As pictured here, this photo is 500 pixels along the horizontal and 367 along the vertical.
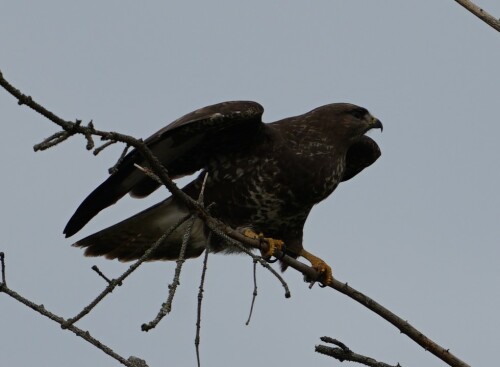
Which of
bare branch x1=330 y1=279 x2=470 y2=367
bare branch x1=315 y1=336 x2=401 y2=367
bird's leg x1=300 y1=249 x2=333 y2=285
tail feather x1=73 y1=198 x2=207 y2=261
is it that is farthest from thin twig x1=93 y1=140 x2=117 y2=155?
tail feather x1=73 y1=198 x2=207 y2=261

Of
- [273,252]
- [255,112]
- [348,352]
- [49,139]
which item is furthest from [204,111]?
[49,139]

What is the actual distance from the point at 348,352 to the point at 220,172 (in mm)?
3011

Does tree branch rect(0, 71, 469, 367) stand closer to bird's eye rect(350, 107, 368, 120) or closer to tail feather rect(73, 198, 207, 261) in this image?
tail feather rect(73, 198, 207, 261)

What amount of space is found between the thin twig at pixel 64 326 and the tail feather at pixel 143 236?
363cm

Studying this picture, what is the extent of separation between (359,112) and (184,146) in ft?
5.63

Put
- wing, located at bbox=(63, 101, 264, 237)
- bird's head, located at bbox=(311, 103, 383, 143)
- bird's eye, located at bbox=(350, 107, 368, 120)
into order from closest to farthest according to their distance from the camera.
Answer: wing, located at bbox=(63, 101, 264, 237) < bird's head, located at bbox=(311, 103, 383, 143) < bird's eye, located at bbox=(350, 107, 368, 120)

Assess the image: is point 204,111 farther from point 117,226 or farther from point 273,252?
point 117,226

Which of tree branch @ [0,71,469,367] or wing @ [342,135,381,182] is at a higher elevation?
wing @ [342,135,381,182]

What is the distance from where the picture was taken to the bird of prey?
6.70 meters

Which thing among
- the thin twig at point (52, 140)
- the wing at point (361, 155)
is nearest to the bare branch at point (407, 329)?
the thin twig at point (52, 140)

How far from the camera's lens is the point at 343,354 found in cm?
436

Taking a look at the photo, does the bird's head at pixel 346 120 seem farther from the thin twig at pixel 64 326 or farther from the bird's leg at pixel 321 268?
the thin twig at pixel 64 326

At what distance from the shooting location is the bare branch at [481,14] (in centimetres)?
418

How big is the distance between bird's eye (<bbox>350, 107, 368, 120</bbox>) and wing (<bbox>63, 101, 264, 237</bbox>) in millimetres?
1110
